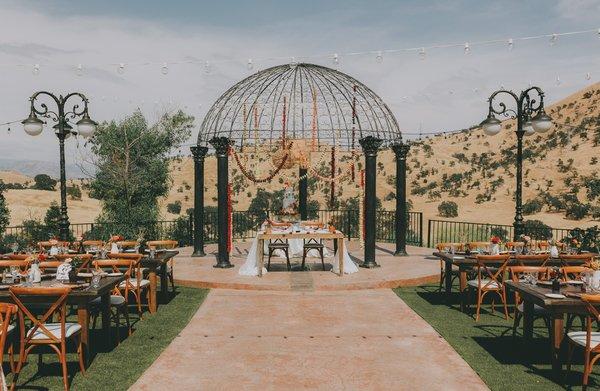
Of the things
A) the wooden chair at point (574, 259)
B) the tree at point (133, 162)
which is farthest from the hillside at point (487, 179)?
the wooden chair at point (574, 259)

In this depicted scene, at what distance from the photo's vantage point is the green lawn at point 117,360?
6148 mm

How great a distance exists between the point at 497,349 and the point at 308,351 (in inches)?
107

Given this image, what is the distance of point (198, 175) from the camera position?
51.9 ft

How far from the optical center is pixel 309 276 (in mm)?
12539

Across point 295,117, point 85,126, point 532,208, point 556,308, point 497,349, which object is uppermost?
point 295,117

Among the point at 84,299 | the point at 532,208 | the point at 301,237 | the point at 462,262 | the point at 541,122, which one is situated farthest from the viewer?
the point at 532,208

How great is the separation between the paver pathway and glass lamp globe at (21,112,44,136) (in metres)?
5.54

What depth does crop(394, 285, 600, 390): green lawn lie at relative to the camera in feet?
20.4

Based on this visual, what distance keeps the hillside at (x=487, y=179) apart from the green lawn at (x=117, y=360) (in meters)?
23.7

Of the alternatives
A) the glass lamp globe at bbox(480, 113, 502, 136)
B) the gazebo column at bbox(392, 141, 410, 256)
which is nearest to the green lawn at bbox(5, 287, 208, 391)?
the glass lamp globe at bbox(480, 113, 502, 136)

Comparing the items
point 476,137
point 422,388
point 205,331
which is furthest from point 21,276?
point 476,137

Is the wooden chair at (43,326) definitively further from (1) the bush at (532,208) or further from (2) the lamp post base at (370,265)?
(1) the bush at (532,208)

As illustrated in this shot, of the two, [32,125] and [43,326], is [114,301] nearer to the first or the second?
[43,326]

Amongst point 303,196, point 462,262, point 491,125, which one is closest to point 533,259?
point 462,262
